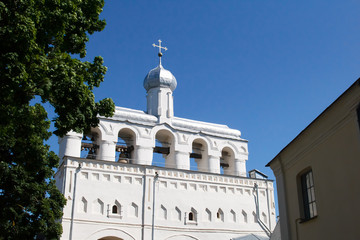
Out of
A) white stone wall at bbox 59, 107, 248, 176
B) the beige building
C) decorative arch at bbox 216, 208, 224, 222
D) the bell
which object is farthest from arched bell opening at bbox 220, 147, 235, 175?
the beige building

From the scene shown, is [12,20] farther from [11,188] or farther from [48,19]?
[11,188]

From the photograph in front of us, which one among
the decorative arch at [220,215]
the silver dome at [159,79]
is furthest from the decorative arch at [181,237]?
the silver dome at [159,79]

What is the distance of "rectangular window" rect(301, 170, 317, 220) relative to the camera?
1055 centimetres

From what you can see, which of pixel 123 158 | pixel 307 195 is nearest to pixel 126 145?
pixel 123 158

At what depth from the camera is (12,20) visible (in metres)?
7.79

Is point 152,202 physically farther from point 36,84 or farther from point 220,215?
point 36,84

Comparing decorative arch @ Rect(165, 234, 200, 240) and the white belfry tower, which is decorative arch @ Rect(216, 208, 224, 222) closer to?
the white belfry tower

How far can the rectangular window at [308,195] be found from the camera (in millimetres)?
10555

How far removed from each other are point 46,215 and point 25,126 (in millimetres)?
4585

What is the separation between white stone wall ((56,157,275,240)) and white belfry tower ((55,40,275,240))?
43 mm

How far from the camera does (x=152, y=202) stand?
69.1ft

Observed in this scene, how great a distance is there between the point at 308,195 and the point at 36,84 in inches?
260

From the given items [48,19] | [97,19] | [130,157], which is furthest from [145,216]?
[48,19]

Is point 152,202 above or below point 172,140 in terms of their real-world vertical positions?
below
